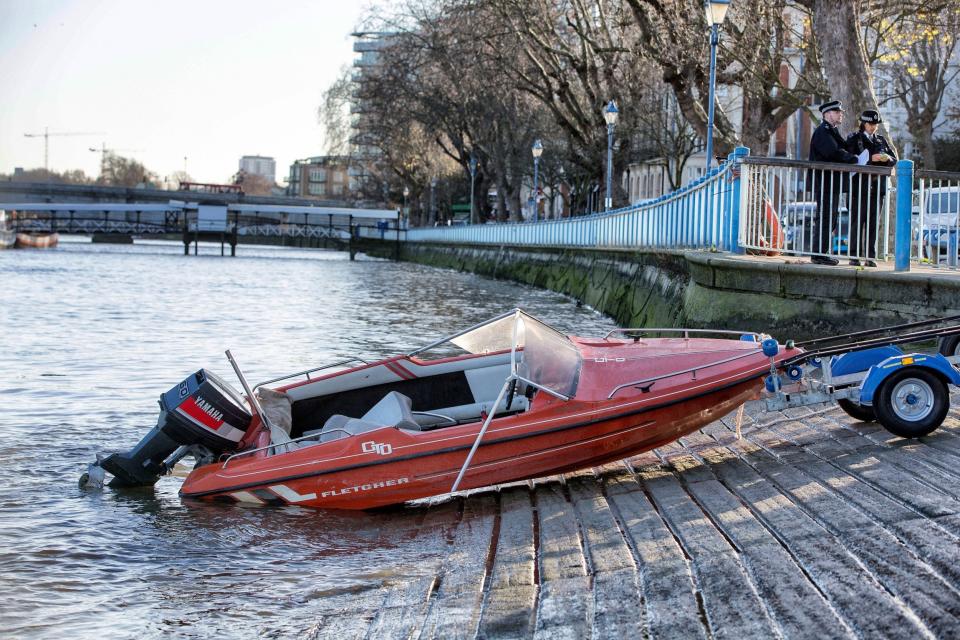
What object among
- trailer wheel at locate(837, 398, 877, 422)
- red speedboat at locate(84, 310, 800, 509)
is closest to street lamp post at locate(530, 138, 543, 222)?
red speedboat at locate(84, 310, 800, 509)

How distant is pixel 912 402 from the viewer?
827 centimetres

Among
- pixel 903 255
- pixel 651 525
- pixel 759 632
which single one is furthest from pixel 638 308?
pixel 759 632

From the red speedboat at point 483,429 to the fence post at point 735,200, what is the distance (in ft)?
19.7

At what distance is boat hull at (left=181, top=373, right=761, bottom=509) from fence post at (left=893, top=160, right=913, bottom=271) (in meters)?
4.56

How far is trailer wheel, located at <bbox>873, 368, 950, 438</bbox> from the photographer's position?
8.18 m

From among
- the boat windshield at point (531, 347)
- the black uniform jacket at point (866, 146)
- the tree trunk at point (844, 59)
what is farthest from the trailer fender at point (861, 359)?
the tree trunk at point (844, 59)

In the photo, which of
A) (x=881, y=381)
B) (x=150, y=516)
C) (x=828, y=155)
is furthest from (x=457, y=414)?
(x=828, y=155)

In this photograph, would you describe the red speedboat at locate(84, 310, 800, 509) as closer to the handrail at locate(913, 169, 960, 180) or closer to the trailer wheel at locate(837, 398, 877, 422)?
the trailer wheel at locate(837, 398, 877, 422)

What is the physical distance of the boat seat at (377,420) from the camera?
932 centimetres

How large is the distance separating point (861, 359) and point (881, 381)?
1.55 feet

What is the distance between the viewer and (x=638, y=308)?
21.8m

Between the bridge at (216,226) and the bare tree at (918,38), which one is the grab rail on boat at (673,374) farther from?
the bridge at (216,226)

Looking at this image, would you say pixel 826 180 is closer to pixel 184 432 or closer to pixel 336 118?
pixel 184 432

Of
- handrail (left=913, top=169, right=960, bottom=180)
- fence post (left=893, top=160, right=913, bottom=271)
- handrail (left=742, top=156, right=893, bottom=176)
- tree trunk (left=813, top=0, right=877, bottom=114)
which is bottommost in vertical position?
fence post (left=893, top=160, right=913, bottom=271)
